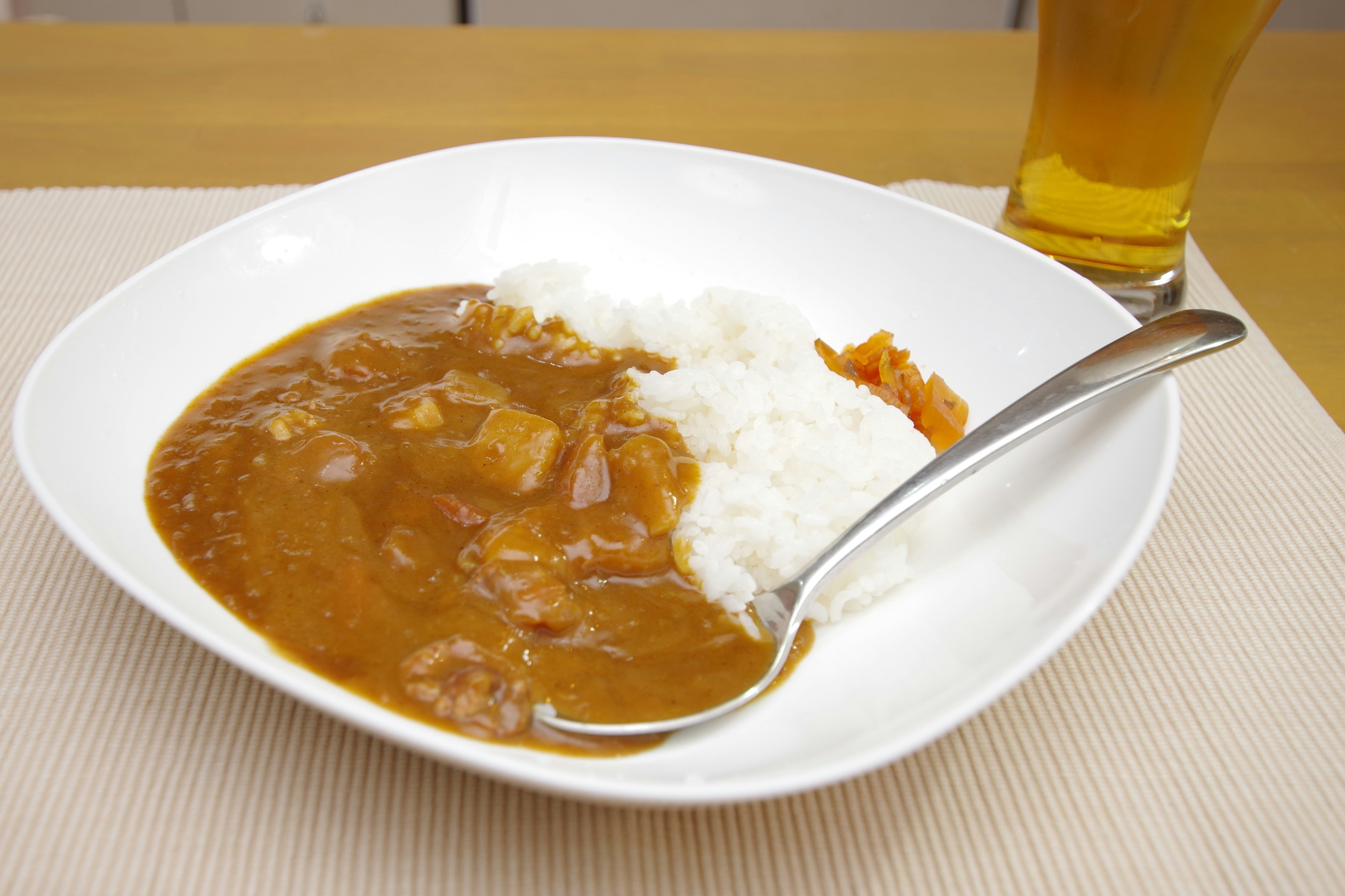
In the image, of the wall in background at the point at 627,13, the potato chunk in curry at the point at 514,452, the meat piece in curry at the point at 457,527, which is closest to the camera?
the meat piece in curry at the point at 457,527

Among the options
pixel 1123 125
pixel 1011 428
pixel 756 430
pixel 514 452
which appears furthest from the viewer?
pixel 1123 125

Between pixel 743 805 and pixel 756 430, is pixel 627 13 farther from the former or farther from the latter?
pixel 743 805

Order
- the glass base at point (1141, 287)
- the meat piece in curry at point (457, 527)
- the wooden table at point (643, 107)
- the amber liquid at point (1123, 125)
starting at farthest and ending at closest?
the wooden table at point (643, 107)
the glass base at point (1141, 287)
the amber liquid at point (1123, 125)
the meat piece in curry at point (457, 527)

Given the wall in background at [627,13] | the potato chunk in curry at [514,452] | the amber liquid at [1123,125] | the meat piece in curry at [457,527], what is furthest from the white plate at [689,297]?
the wall in background at [627,13]

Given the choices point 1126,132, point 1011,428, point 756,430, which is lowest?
point 756,430

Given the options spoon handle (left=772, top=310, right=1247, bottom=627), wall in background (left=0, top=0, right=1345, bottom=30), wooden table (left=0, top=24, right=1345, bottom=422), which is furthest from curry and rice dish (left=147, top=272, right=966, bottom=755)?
wall in background (left=0, top=0, right=1345, bottom=30)

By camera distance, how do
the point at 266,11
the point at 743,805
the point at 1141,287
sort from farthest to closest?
the point at 266,11 → the point at 1141,287 → the point at 743,805

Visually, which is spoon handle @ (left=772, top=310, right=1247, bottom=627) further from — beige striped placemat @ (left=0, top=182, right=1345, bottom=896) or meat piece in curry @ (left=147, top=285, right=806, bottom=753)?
beige striped placemat @ (left=0, top=182, right=1345, bottom=896)

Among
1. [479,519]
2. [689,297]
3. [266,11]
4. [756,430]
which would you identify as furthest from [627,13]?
[479,519]

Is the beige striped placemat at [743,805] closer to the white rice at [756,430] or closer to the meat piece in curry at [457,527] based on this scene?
the meat piece in curry at [457,527]
